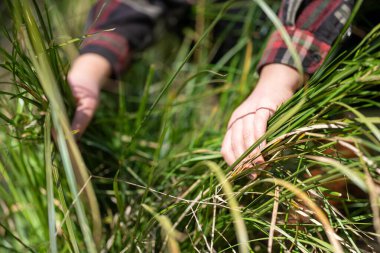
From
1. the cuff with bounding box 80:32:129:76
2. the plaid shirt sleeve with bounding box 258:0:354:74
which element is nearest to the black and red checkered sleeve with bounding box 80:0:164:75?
the cuff with bounding box 80:32:129:76

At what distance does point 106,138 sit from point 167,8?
16.9 inches

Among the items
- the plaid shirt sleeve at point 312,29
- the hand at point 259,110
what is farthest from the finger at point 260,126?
the plaid shirt sleeve at point 312,29

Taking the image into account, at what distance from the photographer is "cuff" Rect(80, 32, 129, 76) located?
87cm

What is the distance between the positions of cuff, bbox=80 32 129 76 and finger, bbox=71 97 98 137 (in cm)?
18

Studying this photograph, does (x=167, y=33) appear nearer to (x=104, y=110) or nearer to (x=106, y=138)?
(x=104, y=110)

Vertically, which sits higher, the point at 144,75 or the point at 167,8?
the point at 167,8

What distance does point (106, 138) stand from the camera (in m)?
0.80

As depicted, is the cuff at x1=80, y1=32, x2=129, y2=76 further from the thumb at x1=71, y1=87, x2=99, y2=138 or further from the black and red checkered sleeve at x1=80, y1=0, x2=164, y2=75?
the thumb at x1=71, y1=87, x2=99, y2=138

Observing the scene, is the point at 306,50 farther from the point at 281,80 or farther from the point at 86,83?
the point at 86,83

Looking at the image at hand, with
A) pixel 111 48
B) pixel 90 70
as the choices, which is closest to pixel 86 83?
pixel 90 70


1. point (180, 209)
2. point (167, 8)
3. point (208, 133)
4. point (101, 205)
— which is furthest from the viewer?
point (167, 8)

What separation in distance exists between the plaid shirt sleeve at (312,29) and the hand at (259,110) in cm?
3

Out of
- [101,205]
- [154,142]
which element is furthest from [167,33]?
[101,205]

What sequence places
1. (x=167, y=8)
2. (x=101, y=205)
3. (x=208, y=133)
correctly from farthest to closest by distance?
1. (x=167, y=8)
2. (x=208, y=133)
3. (x=101, y=205)
